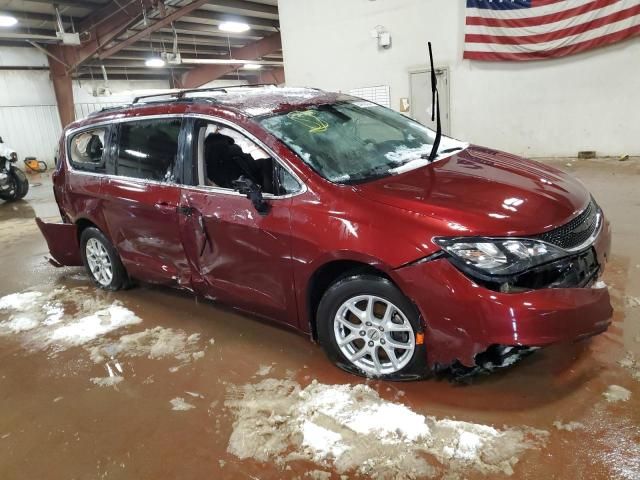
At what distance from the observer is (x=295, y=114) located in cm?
300

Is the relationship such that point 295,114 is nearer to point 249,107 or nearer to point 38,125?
point 249,107

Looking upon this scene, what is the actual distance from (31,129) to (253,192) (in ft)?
54.6

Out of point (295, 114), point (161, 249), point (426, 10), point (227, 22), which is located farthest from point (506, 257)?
point (227, 22)

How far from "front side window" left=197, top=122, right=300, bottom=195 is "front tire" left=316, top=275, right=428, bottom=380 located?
0.65m

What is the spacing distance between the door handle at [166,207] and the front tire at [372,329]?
1252 millimetres

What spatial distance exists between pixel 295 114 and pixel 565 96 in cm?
710

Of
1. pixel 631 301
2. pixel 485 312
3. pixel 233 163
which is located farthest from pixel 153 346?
pixel 631 301

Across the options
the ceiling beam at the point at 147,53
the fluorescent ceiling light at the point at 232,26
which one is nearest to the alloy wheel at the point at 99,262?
the fluorescent ceiling light at the point at 232,26

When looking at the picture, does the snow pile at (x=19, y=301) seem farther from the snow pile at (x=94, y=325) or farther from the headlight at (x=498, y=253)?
the headlight at (x=498, y=253)

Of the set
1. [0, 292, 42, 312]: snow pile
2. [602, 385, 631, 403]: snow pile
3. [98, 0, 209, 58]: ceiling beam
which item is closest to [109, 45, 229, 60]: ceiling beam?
[98, 0, 209, 58]: ceiling beam

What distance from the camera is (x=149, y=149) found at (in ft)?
11.1

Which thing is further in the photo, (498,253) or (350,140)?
(350,140)

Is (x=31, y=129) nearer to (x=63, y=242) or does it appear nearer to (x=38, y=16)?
(x=38, y=16)

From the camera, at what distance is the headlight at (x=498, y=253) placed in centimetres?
204
